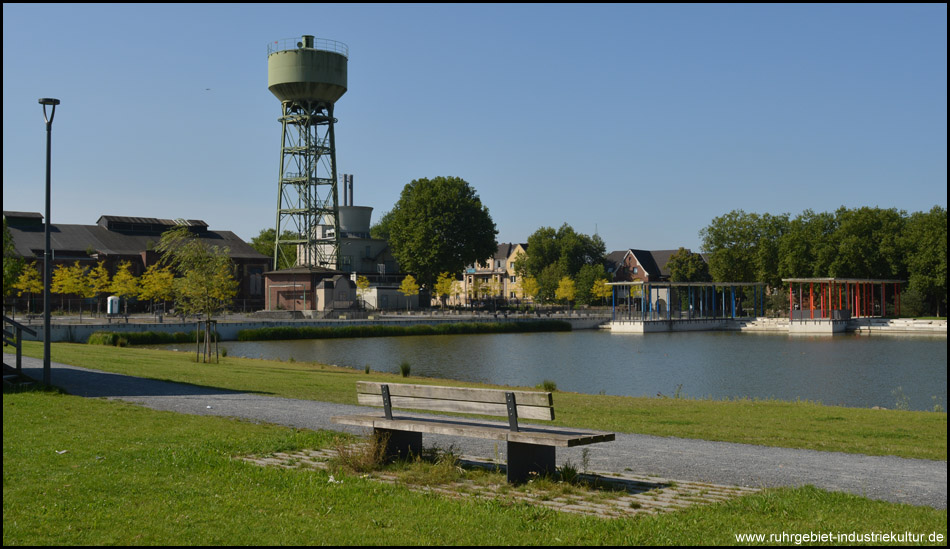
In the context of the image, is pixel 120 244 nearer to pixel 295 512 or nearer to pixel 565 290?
pixel 565 290

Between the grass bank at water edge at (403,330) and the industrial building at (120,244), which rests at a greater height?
the industrial building at (120,244)

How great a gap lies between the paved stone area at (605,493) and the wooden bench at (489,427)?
0.35 meters

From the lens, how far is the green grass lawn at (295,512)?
6797 mm

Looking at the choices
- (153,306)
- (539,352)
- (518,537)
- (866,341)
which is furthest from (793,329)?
(518,537)

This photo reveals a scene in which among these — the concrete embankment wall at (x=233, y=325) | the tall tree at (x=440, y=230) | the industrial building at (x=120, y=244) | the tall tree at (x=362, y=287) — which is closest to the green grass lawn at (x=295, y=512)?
the concrete embankment wall at (x=233, y=325)

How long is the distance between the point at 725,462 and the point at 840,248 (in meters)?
85.9

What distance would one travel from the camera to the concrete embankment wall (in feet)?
167

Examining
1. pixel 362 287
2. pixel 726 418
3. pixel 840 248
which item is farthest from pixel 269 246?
pixel 726 418

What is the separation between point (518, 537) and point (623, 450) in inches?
196

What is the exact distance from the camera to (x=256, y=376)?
24.7 m

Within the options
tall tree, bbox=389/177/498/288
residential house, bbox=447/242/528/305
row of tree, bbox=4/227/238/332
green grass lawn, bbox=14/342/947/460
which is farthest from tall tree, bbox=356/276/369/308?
green grass lawn, bbox=14/342/947/460

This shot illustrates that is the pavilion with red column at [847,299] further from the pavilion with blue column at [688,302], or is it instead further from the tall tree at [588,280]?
the tall tree at [588,280]

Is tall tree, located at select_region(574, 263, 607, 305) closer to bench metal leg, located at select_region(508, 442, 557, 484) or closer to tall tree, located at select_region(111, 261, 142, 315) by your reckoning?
tall tree, located at select_region(111, 261, 142, 315)

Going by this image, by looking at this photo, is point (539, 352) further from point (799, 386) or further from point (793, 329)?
point (793, 329)
